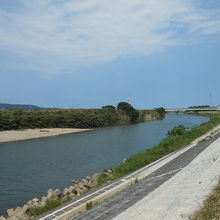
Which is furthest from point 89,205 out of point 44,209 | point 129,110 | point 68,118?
point 129,110

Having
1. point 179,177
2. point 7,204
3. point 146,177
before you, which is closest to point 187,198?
point 179,177

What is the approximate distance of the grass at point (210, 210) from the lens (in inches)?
269

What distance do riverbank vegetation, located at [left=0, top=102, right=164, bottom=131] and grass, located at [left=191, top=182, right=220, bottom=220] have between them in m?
49.8

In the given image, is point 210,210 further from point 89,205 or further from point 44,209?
point 44,209

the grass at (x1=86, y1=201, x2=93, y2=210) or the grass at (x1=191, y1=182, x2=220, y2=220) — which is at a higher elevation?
the grass at (x1=191, y1=182, x2=220, y2=220)

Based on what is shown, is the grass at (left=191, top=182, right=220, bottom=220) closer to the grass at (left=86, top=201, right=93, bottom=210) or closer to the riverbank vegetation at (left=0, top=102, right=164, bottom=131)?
the grass at (left=86, top=201, right=93, bottom=210)

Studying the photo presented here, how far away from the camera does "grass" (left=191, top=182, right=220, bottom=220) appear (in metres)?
6.84

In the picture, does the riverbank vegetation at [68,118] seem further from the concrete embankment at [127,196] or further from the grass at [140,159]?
the concrete embankment at [127,196]

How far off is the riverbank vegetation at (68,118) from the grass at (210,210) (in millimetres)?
49848

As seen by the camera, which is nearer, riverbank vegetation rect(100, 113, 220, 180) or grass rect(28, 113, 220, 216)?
grass rect(28, 113, 220, 216)

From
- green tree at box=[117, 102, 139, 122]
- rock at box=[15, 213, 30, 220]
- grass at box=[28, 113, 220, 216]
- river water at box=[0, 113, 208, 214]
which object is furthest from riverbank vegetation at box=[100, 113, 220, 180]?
green tree at box=[117, 102, 139, 122]

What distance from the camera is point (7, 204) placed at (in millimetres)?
14969

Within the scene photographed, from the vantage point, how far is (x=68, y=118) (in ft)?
210

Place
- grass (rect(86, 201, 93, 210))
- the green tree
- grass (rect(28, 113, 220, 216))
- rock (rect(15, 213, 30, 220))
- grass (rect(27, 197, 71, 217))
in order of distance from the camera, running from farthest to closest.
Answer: the green tree, grass (rect(28, 113, 220, 216)), grass (rect(27, 197, 71, 217)), rock (rect(15, 213, 30, 220)), grass (rect(86, 201, 93, 210))
